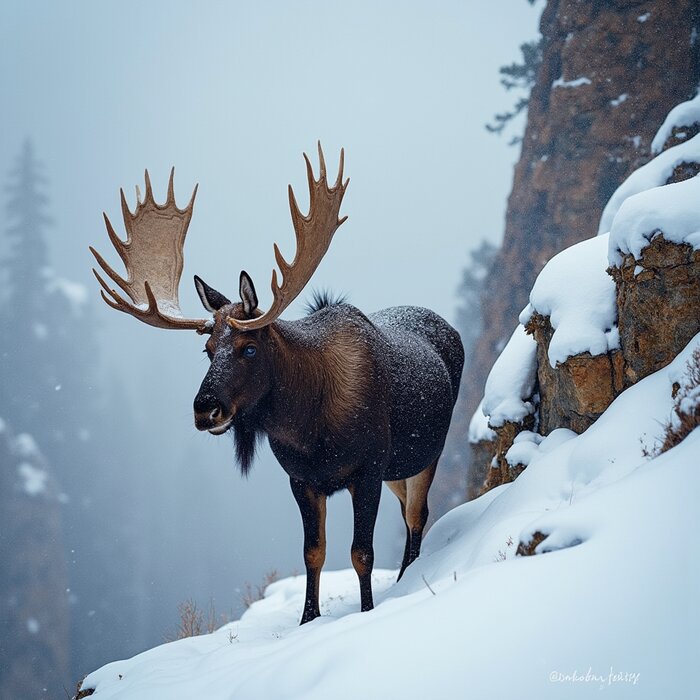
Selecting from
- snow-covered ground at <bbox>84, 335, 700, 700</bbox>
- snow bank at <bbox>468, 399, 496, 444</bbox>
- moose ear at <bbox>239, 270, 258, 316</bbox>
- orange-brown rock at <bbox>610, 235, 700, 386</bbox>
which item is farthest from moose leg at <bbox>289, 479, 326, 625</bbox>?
snow bank at <bbox>468, 399, 496, 444</bbox>

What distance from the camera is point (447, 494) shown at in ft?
83.3

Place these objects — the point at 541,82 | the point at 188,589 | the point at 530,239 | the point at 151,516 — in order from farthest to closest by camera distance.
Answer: the point at 151,516, the point at 188,589, the point at 530,239, the point at 541,82

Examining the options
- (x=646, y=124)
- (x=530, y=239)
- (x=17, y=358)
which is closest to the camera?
(x=646, y=124)

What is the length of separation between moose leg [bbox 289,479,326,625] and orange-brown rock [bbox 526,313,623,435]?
6.41ft

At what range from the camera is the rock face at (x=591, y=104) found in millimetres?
16328

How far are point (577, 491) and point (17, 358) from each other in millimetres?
48360

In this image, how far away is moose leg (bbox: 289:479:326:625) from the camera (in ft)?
15.2

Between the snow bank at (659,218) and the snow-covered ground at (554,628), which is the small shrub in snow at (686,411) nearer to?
the snow-covered ground at (554,628)

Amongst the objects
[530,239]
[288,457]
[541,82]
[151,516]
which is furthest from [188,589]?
[288,457]

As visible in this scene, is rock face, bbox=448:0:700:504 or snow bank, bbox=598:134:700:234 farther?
rock face, bbox=448:0:700:504

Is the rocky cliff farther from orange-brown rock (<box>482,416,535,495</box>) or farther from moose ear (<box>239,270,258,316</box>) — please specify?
moose ear (<box>239,270,258,316</box>)

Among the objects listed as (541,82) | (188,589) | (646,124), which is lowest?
(188,589)

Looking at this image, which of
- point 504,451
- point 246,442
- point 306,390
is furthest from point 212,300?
point 504,451

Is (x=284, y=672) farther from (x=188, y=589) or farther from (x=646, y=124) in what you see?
(x=188, y=589)
